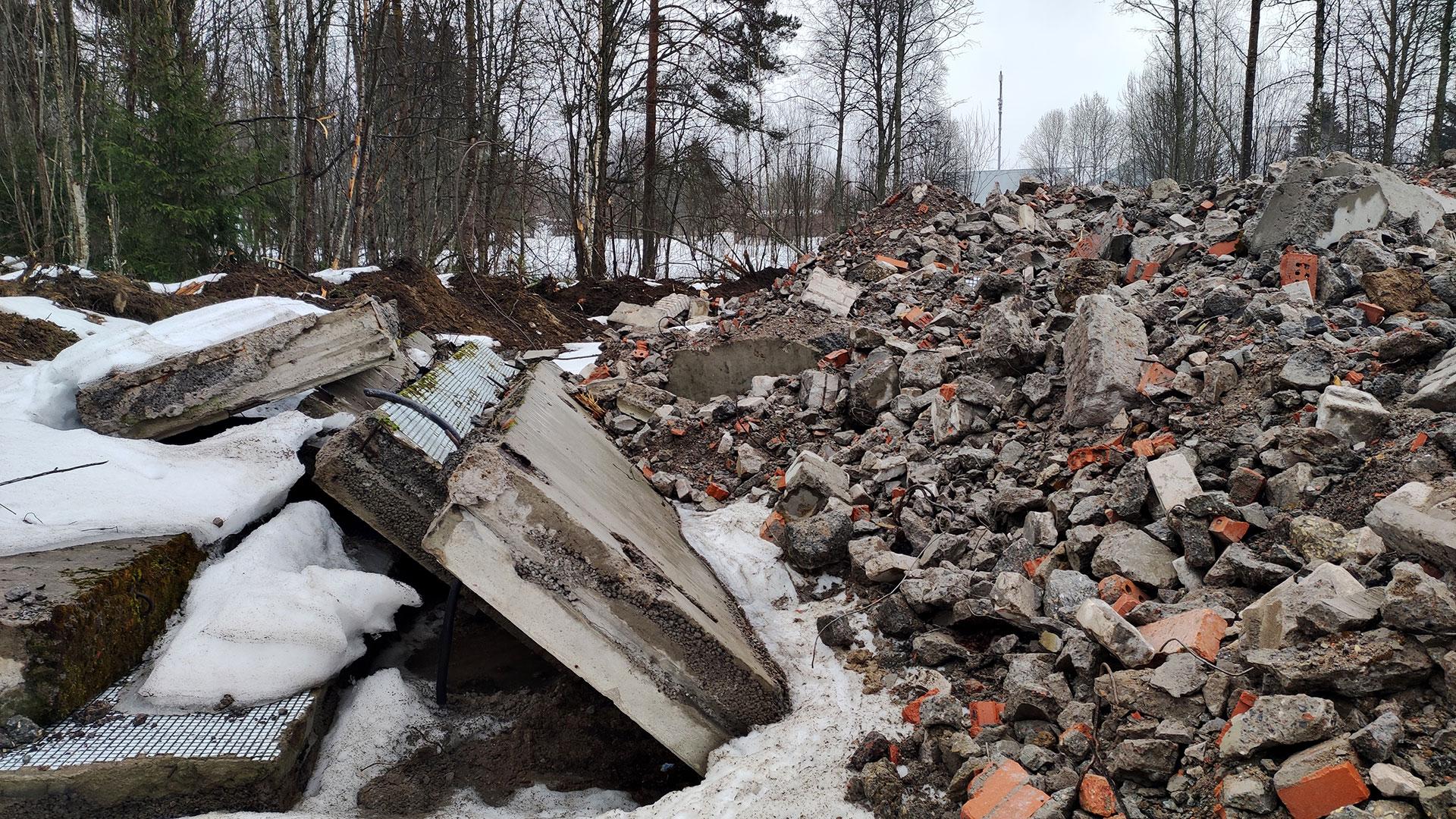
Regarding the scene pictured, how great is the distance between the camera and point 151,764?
2219 millimetres

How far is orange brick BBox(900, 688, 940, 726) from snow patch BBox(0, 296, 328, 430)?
11.4 feet

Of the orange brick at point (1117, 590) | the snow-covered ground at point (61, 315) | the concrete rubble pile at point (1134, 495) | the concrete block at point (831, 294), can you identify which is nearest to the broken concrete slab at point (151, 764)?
the concrete rubble pile at point (1134, 495)

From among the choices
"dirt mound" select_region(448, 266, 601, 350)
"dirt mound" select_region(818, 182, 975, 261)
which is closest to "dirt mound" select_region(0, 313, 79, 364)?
"dirt mound" select_region(448, 266, 601, 350)

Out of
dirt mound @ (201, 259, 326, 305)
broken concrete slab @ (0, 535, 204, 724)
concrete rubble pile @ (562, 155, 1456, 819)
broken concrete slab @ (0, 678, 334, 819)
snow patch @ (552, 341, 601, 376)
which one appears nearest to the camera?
concrete rubble pile @ (562, 155, 1456, 819)

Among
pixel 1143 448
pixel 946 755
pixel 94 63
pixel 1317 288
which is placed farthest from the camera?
pixel 94 63

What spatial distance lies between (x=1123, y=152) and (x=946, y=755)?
3444 centimetres

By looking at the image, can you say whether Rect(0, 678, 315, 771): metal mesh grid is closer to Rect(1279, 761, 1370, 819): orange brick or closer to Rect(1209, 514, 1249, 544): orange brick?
Rect(1279, 761, 1370, 819): orange brick

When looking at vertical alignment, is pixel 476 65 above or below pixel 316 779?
above

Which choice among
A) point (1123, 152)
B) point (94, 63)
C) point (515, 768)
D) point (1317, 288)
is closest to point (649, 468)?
point (515, 768)

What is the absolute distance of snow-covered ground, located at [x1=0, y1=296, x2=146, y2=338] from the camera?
18.3ft

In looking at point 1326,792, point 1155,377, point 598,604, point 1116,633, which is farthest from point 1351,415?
point 598,604

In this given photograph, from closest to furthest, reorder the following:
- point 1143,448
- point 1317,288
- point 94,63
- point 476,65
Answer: point 1143,448, point 1317,288, point 94,63, point 476,65

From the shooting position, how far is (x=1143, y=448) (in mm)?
3309

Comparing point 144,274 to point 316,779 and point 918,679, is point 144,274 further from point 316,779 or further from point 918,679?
point 918,679
